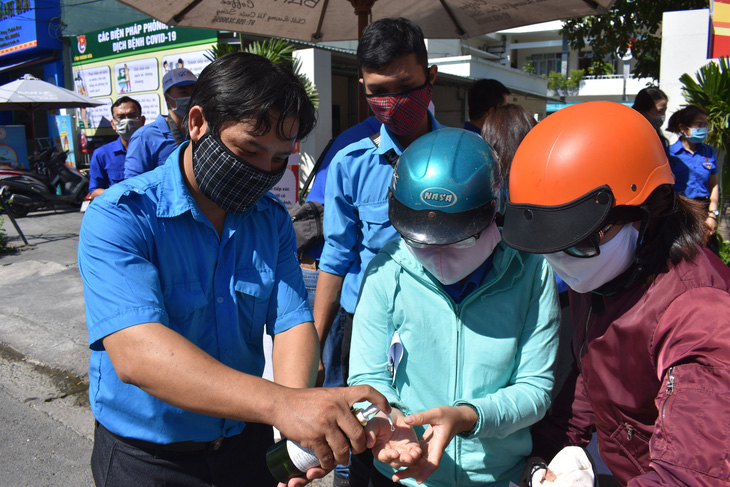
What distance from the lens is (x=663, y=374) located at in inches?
49.1

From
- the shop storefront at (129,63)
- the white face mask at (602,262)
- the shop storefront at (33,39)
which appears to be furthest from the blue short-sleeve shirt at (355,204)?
the shop storefront at (33,39)

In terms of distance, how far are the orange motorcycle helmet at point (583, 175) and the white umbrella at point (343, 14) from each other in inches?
98.2

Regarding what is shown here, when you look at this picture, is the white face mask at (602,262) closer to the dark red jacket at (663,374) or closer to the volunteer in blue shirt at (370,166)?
the dark red jacket at (663,374)

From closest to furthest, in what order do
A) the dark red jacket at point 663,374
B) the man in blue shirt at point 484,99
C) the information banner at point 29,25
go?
the dark red jacket at point 663,374, the man in blue shirt at point 484,99, the information banner at point 29,25

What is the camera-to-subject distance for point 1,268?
7941mm

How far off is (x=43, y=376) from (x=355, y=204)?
11.7 ft

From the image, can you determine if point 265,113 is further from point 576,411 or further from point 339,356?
point 339,356

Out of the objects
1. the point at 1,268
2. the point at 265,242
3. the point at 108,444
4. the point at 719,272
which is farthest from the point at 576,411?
the point at 1,268

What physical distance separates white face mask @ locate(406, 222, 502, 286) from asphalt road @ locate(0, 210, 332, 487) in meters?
2.11

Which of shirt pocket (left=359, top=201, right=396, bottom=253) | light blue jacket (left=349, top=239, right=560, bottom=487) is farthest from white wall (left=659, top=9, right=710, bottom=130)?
light blue jacket (left=349, top=239, right=560, bottom=487)

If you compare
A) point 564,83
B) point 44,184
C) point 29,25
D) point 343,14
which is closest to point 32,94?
point 44,184

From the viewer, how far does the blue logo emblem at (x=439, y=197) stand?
66.3 inches

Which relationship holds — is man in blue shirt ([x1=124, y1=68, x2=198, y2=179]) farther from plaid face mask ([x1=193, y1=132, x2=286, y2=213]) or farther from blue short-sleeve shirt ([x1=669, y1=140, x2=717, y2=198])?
blue short-sleeve shirt ([x1=669, y1=140, x2=717, y2=198])

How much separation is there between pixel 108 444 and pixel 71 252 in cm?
819
